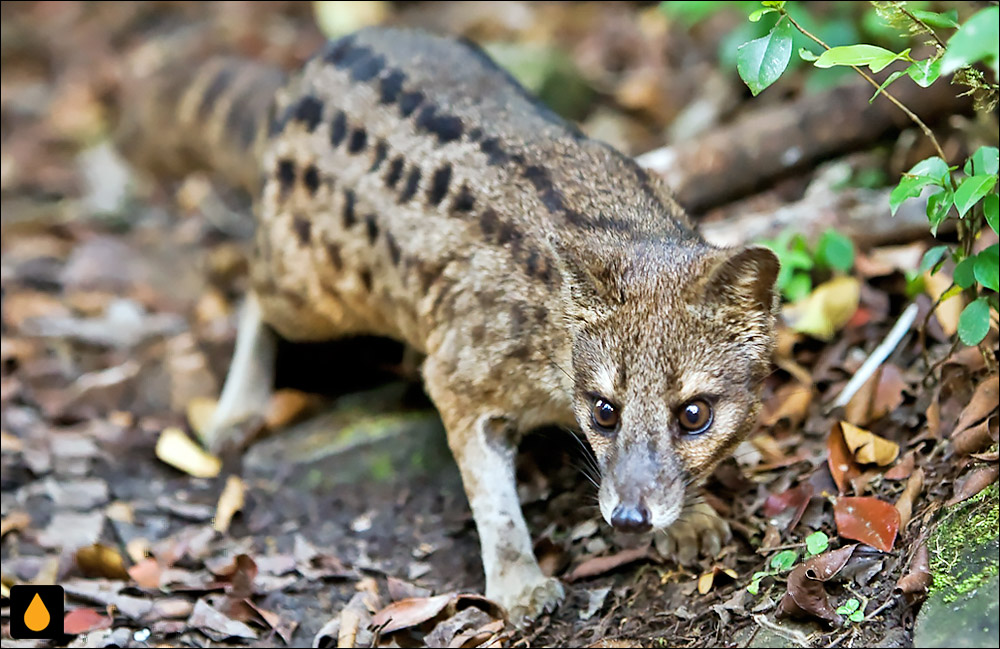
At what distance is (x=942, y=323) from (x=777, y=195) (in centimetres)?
248

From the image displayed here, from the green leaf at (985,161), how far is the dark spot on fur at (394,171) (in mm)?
2884

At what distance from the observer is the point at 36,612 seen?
16.3ft

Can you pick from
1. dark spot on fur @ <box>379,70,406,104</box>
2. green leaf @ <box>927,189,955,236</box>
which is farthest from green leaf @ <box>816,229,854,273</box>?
dark spot on fur @ <box>379,70,406,104</box>

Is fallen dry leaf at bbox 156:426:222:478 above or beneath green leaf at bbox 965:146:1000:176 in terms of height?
beneath

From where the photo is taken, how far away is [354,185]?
6.12m

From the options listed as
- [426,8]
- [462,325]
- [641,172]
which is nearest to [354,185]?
[462,325]

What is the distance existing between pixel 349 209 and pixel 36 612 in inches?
102

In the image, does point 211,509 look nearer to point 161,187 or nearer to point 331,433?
point 331,433

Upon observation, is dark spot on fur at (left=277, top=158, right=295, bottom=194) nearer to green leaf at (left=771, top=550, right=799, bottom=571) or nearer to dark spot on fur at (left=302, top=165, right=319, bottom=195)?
dark spot on fur at (left=302, top=165, right=319, bottom=195)

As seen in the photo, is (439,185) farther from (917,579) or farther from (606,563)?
(917,579)

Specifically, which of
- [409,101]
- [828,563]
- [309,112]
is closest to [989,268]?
[828,563]

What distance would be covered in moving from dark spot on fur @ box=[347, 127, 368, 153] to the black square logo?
8.93ft

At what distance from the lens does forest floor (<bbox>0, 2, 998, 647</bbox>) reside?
442 cm

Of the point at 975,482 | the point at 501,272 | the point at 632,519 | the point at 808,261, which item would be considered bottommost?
the point at 632,519
